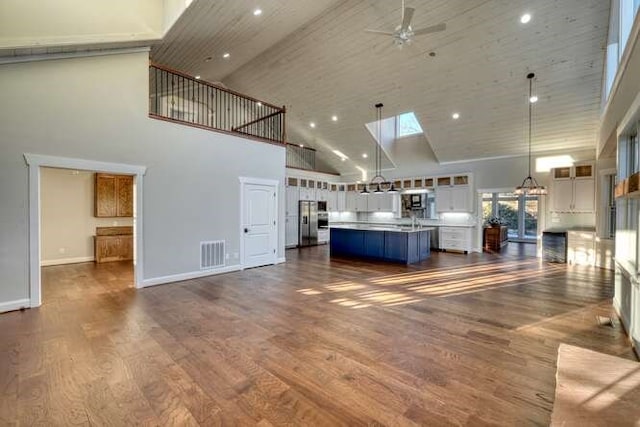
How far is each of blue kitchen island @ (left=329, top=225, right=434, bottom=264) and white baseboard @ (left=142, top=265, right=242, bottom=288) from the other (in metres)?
3.20

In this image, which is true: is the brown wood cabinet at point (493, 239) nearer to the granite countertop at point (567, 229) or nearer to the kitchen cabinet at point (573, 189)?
the granite countertop at point (567, 229)

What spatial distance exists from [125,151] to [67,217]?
155 inches

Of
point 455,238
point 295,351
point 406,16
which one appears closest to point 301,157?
point 455,238

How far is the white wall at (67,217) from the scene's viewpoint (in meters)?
6.93

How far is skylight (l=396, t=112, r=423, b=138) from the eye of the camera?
30.6 feet

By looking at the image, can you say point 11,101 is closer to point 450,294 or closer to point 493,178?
point 450,294

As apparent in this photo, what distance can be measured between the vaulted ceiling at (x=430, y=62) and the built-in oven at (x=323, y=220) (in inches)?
142

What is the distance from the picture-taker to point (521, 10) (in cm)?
493

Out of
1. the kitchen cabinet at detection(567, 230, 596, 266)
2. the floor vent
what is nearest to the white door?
the floor vent

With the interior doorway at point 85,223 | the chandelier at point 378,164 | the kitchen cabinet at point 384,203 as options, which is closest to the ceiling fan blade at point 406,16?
the chandelier at point 378,164

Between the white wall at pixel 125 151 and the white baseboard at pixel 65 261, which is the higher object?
the white wall at pixel 125 151

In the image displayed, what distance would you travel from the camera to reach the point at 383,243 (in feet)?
25.2

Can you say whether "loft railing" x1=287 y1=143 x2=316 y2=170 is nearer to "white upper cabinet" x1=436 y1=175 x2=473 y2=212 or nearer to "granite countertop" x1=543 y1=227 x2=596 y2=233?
"white upper cabinet" x1=436 y1=175 x2=473 y2=212

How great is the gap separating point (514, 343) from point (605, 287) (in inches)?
143
